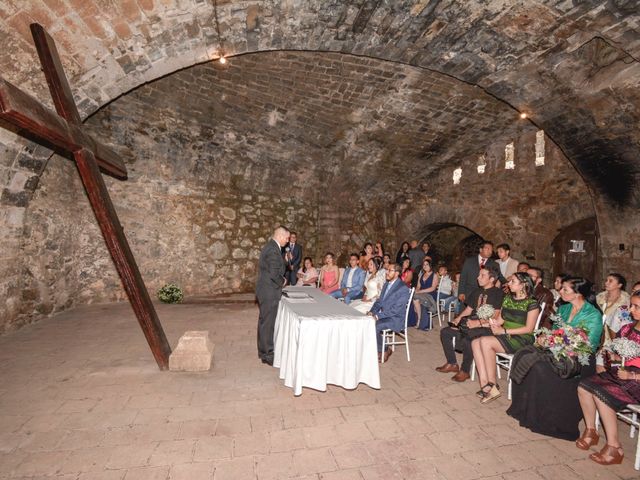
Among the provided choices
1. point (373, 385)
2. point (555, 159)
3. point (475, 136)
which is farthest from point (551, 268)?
point (373, 385)

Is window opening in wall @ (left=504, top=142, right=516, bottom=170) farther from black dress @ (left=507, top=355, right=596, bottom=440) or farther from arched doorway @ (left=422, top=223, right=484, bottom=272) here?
black dress @ (left=507, top=355, right=596, bottom=440)

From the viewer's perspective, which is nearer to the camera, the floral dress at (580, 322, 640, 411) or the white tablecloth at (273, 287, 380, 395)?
the floral dress at (580, 322, 640, 411)

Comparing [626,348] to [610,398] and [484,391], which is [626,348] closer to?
[610,398]

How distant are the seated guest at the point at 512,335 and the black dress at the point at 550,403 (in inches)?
18.0

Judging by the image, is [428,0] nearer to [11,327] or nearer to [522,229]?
[522,229]

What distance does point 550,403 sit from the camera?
3.03 metres

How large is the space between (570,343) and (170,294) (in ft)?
23.8

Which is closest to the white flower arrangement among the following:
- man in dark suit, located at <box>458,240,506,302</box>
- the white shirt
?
man in dark suit, located at <box>458,240,506,302</box>

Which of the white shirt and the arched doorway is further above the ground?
the arched doorway

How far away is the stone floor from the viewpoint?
248 cm

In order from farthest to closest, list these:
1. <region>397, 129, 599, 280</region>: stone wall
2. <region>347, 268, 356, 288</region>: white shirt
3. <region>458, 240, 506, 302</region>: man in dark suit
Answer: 1. <region>397, 129, 599, 280</region>: stone wall
2. <region>347, 268, 356, 288</region>: white shirt
3. <region>458, 240, 506, 302</region>: man in dark suit

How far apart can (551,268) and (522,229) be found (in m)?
1.16

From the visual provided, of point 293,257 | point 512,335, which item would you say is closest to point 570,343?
point 512,335

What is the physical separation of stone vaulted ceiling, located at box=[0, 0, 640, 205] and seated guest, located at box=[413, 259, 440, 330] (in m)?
3.14
